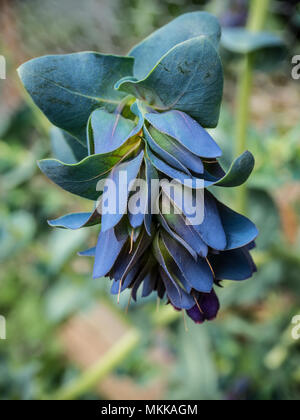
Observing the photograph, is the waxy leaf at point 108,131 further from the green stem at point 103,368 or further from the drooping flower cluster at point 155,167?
the green stem at point 103,368

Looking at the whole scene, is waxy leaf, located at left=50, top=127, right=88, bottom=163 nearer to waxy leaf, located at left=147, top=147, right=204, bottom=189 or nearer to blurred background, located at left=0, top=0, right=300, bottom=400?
waxy leaf, located at left=147, top=147, right=204, bottom=189

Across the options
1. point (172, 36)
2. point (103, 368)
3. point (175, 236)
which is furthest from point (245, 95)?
point (103, 368)

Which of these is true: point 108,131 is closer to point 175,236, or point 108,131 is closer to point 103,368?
point 175,236

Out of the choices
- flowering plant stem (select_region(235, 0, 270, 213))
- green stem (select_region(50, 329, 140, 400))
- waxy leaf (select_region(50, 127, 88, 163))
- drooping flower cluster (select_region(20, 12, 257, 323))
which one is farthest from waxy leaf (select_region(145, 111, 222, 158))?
green stem (select_region(50, 329, 140, 400))

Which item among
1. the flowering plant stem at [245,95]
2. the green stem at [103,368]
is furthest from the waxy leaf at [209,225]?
the green stem at [103,368]
